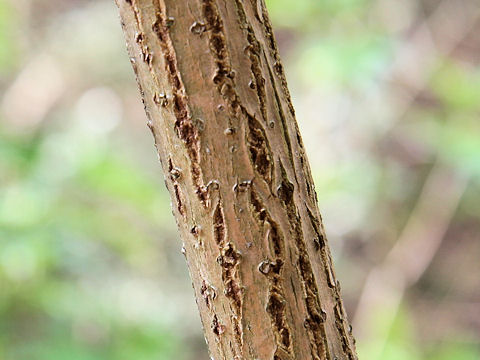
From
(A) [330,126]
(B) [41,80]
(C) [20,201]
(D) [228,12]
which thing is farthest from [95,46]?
(D) [228,12]

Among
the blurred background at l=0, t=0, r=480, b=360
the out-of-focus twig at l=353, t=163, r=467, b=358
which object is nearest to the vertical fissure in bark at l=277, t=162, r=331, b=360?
the blurred background at l=0, t=0, r=480, b=360

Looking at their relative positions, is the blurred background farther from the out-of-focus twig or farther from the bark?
the bark

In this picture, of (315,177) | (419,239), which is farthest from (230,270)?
(419,239)

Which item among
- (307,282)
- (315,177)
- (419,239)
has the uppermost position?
(315,177)

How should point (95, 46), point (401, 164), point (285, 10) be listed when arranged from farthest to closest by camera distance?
1. point (95, 46)
2. point (401, 164)
3. point (285, 10)

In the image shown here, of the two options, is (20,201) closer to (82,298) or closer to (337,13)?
(82,298)

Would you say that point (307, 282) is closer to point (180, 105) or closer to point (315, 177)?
point (180, 105)
